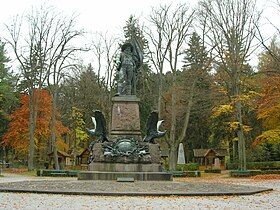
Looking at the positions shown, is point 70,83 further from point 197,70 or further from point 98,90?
point 197,70

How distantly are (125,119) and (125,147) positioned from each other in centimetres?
168

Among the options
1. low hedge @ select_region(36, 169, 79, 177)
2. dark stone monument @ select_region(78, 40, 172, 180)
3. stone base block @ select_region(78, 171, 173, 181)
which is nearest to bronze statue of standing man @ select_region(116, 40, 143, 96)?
dark stone monument @ select_region(78, 40, 172, 180)

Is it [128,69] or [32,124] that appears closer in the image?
[128,69]

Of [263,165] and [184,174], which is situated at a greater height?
[263,165]

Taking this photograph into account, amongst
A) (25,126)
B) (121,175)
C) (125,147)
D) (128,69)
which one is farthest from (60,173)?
(25,126)

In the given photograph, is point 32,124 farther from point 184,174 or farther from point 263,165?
point 263,165

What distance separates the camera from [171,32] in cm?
3700

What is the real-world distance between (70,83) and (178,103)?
10.8m

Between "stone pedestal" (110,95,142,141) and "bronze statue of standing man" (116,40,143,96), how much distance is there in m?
0.79

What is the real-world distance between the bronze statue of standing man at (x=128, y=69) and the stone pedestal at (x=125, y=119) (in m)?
0.79

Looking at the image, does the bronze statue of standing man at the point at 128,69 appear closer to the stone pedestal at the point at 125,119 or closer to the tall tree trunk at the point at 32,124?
the stone pedestal at the point at 125,119

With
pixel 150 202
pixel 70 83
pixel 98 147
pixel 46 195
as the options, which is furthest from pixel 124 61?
pixel 70 83

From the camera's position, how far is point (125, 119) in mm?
23812

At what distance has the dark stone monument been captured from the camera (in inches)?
846
